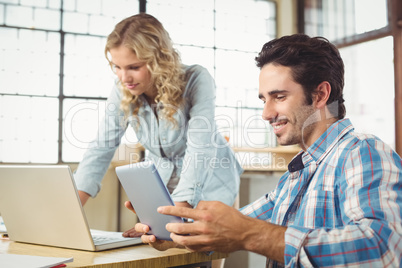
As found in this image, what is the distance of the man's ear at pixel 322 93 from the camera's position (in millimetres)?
1247

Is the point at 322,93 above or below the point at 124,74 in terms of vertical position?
below

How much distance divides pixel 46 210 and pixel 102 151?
2.07ft

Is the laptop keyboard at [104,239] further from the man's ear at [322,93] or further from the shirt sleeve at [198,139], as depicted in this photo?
the man's ear at [322,93]

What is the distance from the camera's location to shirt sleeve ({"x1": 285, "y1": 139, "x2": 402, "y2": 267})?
2.69 feet

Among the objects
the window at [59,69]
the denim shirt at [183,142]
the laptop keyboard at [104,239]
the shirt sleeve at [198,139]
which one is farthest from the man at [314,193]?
the window at [59,69]

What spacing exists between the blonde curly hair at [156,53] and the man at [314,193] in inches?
19.6

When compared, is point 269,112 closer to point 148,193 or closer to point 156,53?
point 148,193

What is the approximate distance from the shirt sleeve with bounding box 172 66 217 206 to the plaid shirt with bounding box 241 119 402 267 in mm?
459

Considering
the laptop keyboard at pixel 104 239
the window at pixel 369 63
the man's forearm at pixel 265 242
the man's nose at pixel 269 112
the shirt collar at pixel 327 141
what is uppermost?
the window at pixel 369 63

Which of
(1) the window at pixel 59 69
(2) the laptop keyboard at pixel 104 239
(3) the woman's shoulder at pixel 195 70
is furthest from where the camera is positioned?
(1) the window at pixel 59 69

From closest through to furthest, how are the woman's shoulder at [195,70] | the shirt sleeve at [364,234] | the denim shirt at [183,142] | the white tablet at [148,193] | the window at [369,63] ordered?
the shirt sleeve at [364,234], the white tablet at [148,193], the denim shirt at [183,142], the woman's shoulder at [195,70], the window at [369,63]

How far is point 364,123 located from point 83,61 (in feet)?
10.7

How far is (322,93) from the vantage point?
1255mm

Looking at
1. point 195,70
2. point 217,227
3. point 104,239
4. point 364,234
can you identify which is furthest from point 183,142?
point 364,234
